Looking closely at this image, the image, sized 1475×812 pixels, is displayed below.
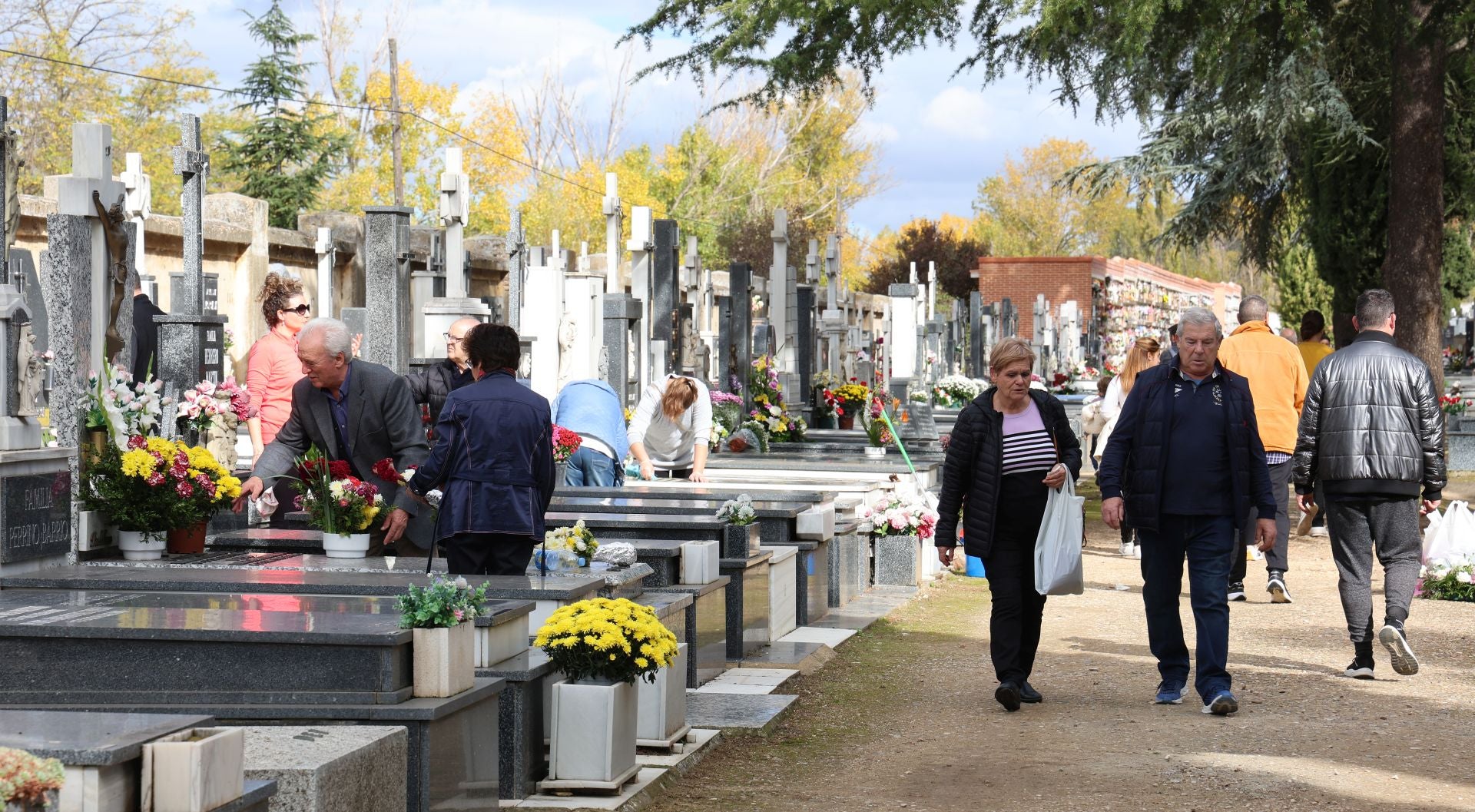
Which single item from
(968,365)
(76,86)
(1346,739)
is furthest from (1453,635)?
(76,86)

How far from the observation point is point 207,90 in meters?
38.7

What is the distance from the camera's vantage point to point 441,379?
30.8 feet

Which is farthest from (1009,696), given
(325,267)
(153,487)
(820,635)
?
(325,267)

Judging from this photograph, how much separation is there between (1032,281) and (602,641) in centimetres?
4234

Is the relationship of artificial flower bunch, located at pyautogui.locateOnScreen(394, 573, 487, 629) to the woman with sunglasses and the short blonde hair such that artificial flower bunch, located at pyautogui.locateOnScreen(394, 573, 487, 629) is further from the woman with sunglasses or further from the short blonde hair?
the woman with sunglasses

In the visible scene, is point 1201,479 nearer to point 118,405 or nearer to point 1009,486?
point 1009,486

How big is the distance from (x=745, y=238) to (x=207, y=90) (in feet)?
57.4

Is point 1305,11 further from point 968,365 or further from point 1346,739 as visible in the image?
point 968,365

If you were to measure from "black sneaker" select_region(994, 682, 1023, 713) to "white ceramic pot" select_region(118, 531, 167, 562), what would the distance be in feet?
11.9

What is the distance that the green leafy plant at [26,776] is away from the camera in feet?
9.87

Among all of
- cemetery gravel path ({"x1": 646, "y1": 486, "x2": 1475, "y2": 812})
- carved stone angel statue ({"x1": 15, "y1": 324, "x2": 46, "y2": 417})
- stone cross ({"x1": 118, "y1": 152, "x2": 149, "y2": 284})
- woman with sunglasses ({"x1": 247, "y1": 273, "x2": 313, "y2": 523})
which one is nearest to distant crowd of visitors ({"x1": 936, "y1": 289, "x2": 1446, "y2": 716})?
cemetery gravel path ({"x1": 646, "y1": 486, "x2": 1475, "y2": 812})

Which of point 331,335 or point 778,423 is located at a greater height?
point 331,335

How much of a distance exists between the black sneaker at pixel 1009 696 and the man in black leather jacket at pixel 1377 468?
169 centimetres

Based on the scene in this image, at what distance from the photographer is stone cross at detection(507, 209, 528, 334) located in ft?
52.1
